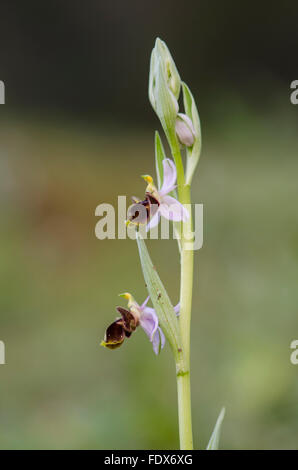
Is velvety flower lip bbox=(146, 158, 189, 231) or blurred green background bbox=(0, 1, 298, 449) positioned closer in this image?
velvety flower lip bbox=(146, 158, 189, 231)

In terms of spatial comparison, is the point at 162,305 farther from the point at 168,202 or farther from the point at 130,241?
the point at 130,241

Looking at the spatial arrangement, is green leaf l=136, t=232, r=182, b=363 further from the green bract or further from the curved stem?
the green bract

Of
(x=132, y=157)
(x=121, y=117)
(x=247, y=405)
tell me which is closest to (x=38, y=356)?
(x=247, y=405)

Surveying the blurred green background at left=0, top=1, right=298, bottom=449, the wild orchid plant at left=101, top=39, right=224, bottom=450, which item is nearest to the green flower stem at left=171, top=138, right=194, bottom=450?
the wild orchid plant at left=101, top=39, right=224, bottom=450

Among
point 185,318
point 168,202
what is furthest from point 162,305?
point 168,202

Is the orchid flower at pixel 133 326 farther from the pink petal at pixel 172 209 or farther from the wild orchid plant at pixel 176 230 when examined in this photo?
the pink petal at pixel 172 209
